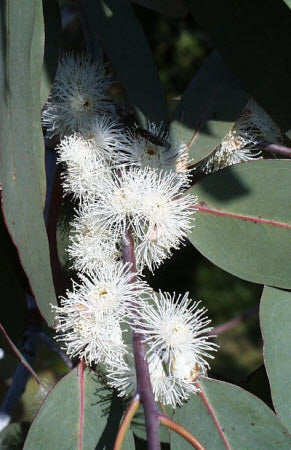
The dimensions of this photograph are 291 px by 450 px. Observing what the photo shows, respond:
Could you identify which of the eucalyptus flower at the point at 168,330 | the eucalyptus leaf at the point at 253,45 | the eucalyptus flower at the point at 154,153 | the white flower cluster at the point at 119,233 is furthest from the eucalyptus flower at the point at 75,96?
the eucalyptus flower at the point at 168,330

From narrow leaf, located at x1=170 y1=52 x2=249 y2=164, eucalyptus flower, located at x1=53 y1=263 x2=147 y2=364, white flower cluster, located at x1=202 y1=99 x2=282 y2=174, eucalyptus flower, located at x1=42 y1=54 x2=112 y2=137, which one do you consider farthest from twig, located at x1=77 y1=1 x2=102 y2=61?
eucalyptus flower, located at x1=53 y1=263 x2=147 y2=364

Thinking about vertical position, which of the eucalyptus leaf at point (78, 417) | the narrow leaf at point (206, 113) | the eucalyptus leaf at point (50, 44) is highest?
the eucalyptus leaf at point (50, 44)

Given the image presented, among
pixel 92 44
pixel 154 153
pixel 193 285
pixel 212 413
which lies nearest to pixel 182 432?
pixel 212 413

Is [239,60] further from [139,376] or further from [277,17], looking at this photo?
[139,376]

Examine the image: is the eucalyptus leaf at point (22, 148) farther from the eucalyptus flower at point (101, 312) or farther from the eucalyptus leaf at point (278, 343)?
the eucalyptus leaf at point (278, 343)

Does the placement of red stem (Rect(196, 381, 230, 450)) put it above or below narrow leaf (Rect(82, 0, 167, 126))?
below

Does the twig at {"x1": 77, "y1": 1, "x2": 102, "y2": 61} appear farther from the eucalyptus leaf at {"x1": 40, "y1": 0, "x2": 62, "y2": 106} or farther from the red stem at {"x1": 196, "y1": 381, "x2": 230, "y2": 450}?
the red stem at {"x1": 196, "y1": 381, "x2": 230, "y2": 450}
